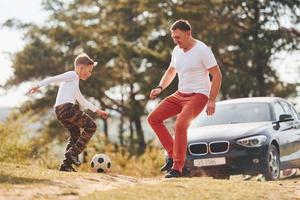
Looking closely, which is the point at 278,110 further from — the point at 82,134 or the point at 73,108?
the point at 73,108

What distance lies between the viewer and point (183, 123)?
8.77 m

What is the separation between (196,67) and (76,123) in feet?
7.32

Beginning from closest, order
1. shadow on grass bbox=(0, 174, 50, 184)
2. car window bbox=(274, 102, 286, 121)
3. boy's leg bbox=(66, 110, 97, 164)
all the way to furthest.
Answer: shadow on grass bbox=(0, 174, 50, 184)
boy's leg bbox=(66, 110, 97, 164)
car window bbox=(274, 102, 286, 121)

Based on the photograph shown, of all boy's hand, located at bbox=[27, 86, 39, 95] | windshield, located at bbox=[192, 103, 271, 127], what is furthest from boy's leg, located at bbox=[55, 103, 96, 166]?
windshield, located at bbox=[192, 103, 271, 127]

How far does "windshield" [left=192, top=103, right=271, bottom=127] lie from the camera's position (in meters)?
12.4

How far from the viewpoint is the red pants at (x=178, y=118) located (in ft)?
28.9

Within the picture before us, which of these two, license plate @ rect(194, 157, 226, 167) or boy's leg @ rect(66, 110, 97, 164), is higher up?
boy's leg @ rect(66, 110, 97, 164)

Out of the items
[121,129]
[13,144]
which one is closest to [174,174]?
[13,144]

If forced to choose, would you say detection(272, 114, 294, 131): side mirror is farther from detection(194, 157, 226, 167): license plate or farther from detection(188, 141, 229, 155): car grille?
detection(194, 157, 226, 167): license plate

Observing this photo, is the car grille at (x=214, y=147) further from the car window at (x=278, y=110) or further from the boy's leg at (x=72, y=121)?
the boy's leg at (x=72, y=121)

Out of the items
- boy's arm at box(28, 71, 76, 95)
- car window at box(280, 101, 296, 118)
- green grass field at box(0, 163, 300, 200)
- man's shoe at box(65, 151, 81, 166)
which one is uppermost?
boy's arm at box(28, 71, 76, 95)

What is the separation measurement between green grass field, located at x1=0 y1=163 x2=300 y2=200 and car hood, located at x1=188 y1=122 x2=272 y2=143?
2447 millimetres

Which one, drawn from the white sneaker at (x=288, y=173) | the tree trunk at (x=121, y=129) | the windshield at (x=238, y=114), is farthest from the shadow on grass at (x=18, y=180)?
the tree trunk at (x=121, y=129)

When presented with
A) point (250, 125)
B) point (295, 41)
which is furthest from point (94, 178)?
point (295, 41)
